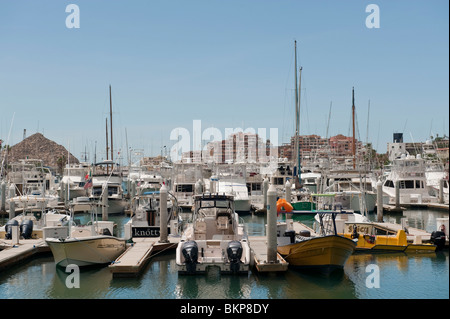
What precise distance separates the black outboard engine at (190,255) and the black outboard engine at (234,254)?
142 centimetres

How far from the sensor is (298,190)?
155 ft

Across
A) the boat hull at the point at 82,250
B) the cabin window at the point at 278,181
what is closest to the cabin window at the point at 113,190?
the cabin window at the point at 278,181

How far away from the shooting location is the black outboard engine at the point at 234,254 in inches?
749

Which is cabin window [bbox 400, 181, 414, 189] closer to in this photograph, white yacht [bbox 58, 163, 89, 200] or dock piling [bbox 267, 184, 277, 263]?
dock piling [bbox 267, 184, 277, 263]

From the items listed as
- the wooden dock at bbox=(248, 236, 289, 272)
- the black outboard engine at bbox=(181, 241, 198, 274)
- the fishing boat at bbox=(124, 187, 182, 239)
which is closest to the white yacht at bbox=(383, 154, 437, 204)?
the fishing boat at bbox=(124, 187, 182, 239)

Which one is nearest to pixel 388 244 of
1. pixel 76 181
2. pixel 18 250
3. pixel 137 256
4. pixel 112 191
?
pixel 137 256

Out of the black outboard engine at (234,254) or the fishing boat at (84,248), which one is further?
the fishing boat at (84,248)

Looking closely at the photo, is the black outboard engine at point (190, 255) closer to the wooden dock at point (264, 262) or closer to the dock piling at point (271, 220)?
the wooden dock at point (264, 262)

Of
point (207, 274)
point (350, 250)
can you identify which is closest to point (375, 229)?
point (350, 250)

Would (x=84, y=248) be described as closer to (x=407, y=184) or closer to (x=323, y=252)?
(x=323, y=252)

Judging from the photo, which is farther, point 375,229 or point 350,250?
point 375,229
